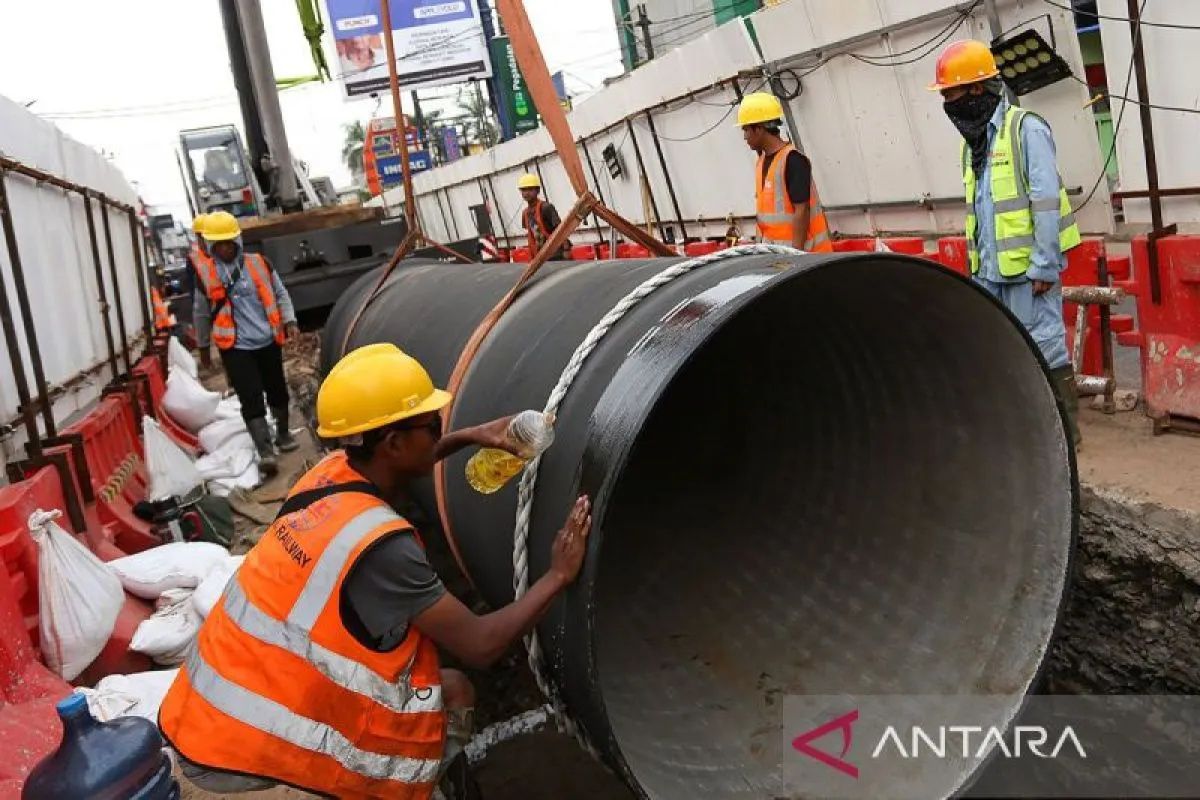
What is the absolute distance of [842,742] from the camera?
7.64 ft

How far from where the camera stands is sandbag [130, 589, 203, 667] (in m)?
3.63

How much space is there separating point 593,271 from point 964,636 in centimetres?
142

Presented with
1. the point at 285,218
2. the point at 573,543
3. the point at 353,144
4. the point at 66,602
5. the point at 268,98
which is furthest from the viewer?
the point at 353,144

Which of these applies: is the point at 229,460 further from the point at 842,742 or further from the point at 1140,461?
the point at 1140,461

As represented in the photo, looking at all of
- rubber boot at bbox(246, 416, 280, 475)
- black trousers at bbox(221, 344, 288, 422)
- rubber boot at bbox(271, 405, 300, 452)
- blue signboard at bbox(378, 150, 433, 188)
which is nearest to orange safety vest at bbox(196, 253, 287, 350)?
black trousers at bbox(221, 344, 288, 422)

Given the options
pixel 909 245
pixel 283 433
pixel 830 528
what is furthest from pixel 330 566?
pixel 283 433

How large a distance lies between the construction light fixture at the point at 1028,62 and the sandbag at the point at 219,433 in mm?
5731

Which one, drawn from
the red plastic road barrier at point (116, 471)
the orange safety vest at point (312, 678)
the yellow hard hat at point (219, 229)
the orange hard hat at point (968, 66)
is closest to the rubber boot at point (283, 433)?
the red plastic road barrier at point (116, 471)

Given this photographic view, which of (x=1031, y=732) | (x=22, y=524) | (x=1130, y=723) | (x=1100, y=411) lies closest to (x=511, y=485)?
(x=1031, y=732)

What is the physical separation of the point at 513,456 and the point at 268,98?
796 centimetres

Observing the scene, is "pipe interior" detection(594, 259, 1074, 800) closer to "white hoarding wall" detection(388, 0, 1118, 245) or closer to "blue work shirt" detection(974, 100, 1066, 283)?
"blue work shirt" detection(974, 100, 1066, 283)

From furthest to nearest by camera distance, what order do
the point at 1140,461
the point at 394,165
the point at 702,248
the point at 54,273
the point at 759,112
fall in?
the point at 394,165 → the point at 702,248 → the point at 54,273 → the point at 759,112 → the point at 1140,461

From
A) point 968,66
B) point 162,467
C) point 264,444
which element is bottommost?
point 264,444

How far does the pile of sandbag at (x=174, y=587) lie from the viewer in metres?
3.67
